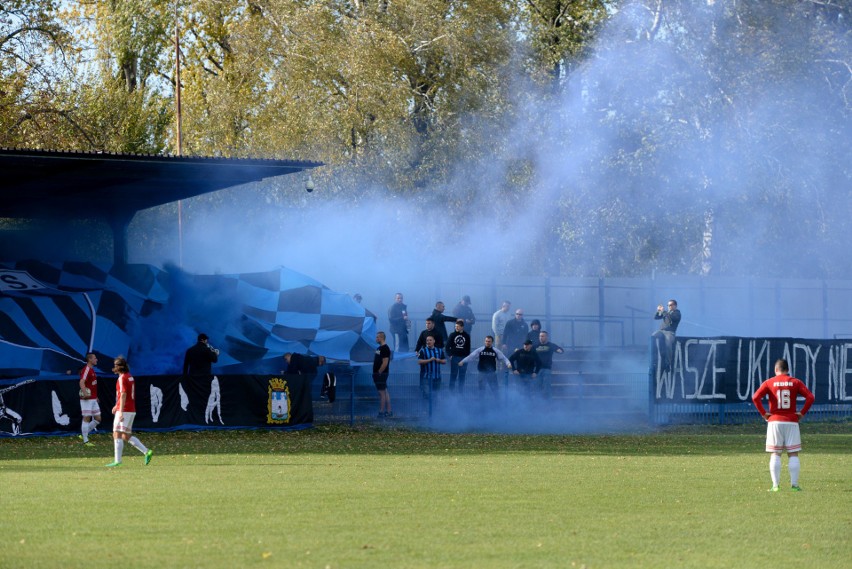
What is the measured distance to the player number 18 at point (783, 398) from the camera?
1666 centimetres

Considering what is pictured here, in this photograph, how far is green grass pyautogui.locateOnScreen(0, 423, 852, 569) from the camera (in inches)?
433

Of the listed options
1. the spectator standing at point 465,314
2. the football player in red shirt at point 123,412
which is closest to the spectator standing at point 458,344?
the spectator standing at point 465,314

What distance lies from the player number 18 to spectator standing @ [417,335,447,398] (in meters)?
12.7

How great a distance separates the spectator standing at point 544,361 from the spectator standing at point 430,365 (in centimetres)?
223

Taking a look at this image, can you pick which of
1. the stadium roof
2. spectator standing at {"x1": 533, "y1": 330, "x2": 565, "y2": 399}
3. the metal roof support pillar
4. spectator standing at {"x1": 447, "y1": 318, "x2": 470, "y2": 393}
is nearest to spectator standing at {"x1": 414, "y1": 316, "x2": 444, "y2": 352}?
spectator standing at {"x1": 447, "y1": 318, "x2": 470, "y2": 393}

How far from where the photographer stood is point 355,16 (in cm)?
4475

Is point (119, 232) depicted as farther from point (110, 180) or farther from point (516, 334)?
point (516, 334)

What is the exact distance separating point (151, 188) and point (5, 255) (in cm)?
529

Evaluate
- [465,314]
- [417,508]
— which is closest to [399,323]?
[465,314]

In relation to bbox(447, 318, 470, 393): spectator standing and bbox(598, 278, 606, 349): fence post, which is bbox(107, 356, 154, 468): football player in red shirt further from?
bbox(598, 278, 606, 349): fence post

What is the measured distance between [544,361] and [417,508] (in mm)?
16852

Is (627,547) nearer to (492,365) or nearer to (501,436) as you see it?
(501,436)

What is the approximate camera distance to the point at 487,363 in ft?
95.9

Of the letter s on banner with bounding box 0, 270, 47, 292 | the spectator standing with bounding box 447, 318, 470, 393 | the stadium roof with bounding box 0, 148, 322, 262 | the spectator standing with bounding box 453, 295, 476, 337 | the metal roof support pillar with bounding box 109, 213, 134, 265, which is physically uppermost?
the stadium roof with bounding box 0, 148, 322, 262
